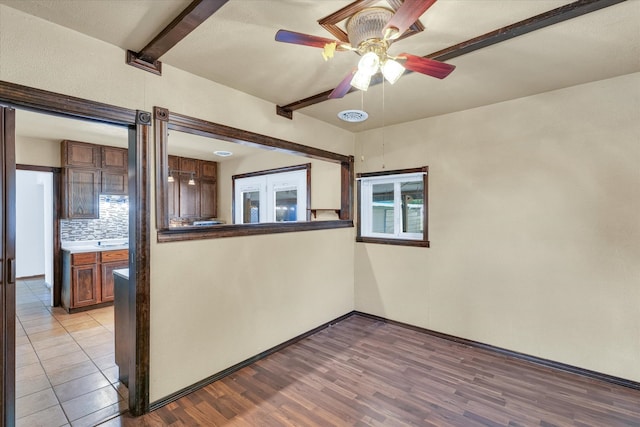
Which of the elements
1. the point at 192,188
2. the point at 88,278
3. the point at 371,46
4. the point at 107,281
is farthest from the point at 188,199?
the point at 371,46

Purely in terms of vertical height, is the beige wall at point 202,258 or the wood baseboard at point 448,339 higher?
the beige wall at point 202,258

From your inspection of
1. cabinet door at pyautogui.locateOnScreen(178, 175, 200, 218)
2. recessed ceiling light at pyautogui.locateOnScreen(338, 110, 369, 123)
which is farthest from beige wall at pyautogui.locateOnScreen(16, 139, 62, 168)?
recessed ceiling light at pyautogui.locateOnScreen(338, 110, 369, 123)

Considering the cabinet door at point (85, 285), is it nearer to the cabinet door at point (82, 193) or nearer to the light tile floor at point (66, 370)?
the light tile floor at point (66, 370)

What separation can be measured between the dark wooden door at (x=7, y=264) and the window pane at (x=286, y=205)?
336cm

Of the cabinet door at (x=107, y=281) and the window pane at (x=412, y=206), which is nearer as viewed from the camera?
the window pane at (x=412, y=206)

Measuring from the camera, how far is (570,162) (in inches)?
103

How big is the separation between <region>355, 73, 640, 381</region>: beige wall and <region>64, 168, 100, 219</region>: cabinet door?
4.51m

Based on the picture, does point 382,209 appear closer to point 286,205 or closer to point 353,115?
point 353,115

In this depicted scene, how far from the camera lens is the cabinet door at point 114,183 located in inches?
186

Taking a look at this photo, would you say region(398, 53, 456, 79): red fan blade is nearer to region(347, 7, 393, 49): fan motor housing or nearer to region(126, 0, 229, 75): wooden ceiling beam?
region(347, 7, 393, 49): fan motor housing

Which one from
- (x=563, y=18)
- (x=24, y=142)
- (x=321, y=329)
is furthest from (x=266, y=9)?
(x=24, y=142)

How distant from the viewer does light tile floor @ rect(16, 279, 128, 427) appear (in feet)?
6.81

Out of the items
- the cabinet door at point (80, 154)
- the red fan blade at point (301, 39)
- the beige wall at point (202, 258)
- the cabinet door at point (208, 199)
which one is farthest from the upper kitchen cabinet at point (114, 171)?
the red fan blade at point (301, 39)

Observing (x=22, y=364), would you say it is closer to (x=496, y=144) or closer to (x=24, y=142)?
(x=24, y=142)
